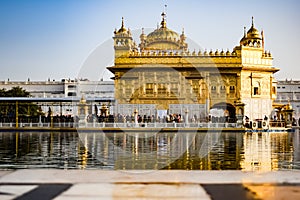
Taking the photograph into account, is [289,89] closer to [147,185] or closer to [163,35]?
[163,35]

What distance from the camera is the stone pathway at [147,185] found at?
483 cm

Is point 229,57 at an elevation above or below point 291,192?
above

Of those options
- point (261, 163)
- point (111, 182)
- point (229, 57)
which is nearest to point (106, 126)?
point (229, 57)

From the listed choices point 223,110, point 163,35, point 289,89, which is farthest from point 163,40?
point 289,89

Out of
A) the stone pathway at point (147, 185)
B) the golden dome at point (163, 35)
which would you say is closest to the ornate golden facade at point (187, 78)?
the golden dome at point (163, 35)

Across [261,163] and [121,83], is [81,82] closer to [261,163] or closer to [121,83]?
[121,83]

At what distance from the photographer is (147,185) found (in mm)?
5398

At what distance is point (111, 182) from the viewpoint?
5574mm

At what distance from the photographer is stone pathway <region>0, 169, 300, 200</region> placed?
4.83 metres

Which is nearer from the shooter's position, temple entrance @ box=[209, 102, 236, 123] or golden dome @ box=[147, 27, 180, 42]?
temple entrance @ box=[209, 102, 236, 123]

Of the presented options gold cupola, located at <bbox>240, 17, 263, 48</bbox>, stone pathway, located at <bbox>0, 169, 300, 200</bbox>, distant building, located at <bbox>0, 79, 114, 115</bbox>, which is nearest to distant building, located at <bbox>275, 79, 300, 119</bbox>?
distant building, located at <bbox>0, 79, 114, 115</bbox>

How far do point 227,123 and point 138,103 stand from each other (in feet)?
32.5

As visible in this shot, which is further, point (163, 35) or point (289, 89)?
point (289, 89)

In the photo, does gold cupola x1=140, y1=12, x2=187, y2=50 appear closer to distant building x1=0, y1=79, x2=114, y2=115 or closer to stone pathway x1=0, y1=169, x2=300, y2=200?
distant building x1=0, y1=79, x2=114, y2=115
